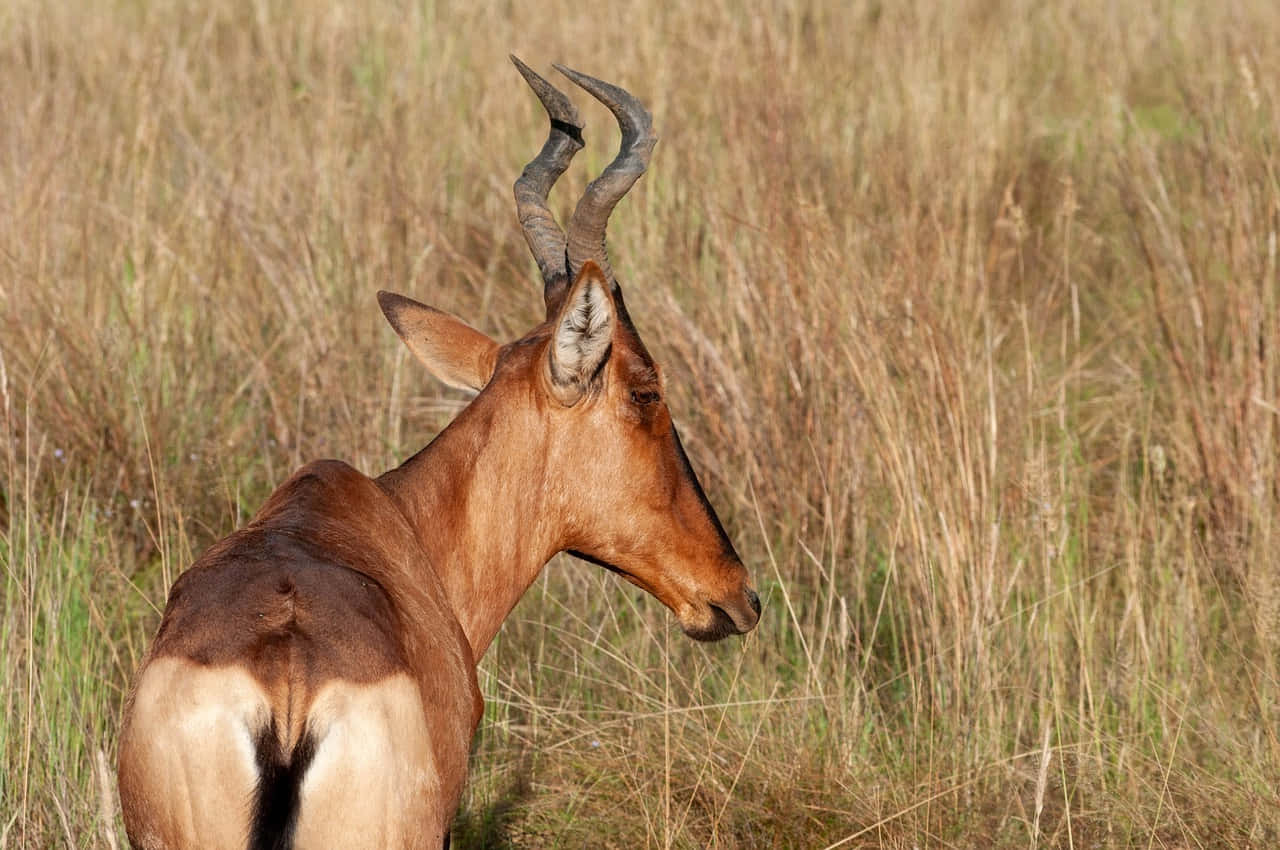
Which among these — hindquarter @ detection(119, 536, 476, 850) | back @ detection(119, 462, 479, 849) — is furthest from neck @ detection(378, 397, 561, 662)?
hindquarter @ detection(119, 536, 476, 850)

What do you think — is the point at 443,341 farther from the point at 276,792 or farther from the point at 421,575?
the point at 276,792

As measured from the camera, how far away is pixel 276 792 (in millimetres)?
2617

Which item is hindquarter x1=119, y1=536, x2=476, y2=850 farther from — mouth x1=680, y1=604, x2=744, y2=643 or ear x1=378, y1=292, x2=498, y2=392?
ear x1=378, y1=292, x2=498, y2=392

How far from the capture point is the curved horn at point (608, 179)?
405 cm

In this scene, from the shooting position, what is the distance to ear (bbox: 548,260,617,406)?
11.6 feet

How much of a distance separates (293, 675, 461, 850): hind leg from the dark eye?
128 cm

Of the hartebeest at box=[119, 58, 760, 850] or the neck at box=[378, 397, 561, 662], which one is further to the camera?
the neck at box=[378, 397, 561, 662]

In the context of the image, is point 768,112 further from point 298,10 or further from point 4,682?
point 298,10

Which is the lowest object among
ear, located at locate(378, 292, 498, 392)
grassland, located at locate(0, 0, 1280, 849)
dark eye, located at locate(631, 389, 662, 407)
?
grassland, located at locate(0, 0, 1280, 849)

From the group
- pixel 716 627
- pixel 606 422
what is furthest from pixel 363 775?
pixel 716 627

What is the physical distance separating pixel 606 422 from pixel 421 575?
0.60 metres

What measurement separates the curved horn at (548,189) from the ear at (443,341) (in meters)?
0.22

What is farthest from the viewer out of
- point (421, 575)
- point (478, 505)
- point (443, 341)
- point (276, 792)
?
point (443, 341)

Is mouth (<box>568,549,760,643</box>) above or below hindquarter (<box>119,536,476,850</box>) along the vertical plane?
below
